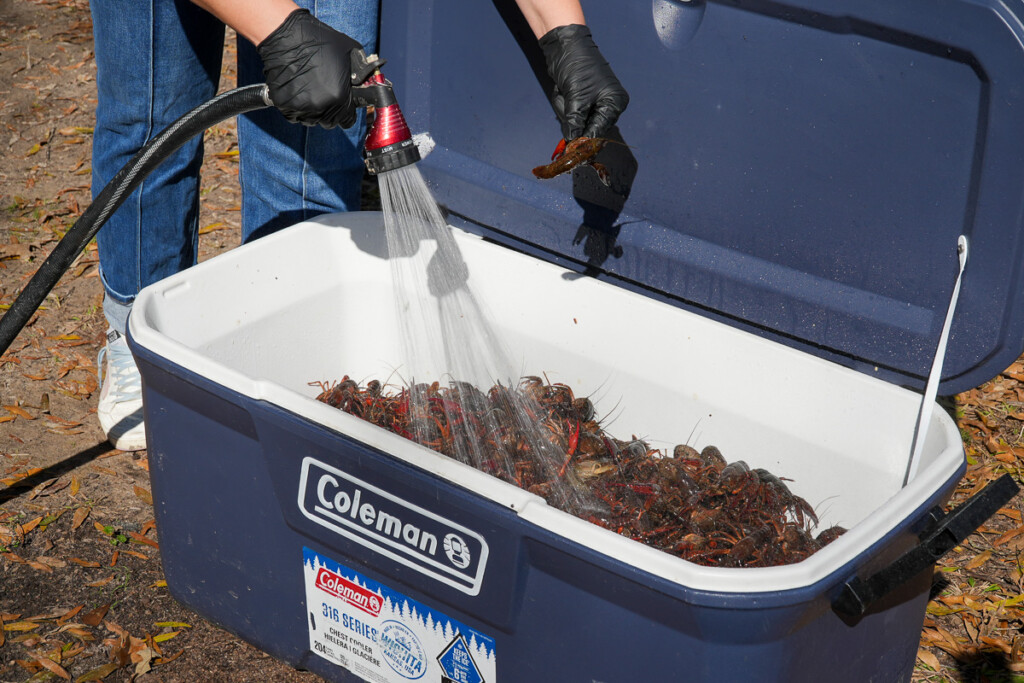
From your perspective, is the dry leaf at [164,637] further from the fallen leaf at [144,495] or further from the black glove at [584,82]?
the black glove at [584,82]

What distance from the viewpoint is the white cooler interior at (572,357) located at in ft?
6.81

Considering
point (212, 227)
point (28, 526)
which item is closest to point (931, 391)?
point (28, 526)

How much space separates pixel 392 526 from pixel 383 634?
27cm

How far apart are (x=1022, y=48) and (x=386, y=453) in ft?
4.31

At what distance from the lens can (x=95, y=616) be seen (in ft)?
8.00

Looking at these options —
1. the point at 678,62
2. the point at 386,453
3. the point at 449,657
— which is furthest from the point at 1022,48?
the point at 449,657

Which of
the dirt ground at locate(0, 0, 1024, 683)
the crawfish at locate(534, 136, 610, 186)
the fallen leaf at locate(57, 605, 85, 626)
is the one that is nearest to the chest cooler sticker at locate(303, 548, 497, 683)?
the dirt ground at locate(0, 0, 1024, 683)

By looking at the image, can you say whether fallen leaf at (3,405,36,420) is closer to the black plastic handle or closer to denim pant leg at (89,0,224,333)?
denim pant leg at (89,0,224,333)

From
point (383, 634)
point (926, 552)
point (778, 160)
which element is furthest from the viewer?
point (778, 160)

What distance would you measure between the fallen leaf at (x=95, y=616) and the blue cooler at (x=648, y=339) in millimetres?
227

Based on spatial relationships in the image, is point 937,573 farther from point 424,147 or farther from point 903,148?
point 424,147

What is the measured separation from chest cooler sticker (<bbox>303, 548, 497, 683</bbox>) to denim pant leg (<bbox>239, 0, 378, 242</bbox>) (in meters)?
1.21

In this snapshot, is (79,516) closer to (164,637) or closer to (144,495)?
(144,495)

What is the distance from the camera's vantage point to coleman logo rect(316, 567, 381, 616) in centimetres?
194
